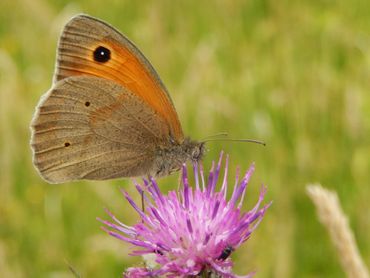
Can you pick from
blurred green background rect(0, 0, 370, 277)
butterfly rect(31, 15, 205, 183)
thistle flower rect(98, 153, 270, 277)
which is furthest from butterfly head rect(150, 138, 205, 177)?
blurred green background rect(0, 0, 370, 277)

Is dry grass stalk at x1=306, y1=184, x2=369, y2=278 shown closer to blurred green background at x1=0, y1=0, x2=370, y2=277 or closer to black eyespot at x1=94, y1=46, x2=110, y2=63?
black eyespot at x1=94, y1=46, x2=110, y2=63

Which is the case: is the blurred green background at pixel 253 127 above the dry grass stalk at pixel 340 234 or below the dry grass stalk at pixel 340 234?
above

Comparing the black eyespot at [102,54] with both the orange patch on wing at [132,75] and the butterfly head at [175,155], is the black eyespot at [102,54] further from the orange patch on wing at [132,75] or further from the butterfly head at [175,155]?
the butterfly head at [175,155]

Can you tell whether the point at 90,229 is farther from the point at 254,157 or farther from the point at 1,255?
the point at 254,157

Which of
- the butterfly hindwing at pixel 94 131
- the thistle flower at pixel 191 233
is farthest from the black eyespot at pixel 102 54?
the thistle flower at pixel 191 233

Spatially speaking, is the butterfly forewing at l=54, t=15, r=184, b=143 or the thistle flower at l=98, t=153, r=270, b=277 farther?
the butterfly forewing at l=54, t=15, r=184, b=143
